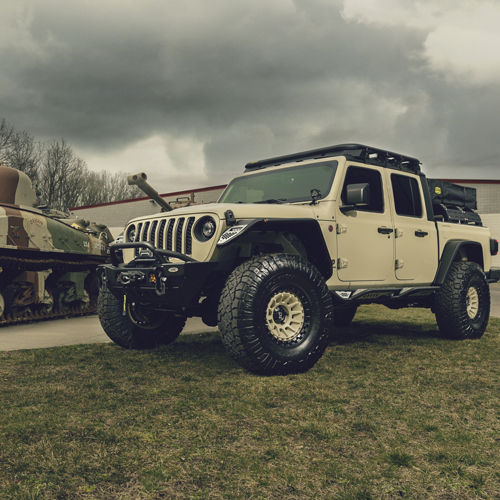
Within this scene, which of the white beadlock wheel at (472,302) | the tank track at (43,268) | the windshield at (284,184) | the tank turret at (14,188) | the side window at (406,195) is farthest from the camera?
the tank turret at (14,188)

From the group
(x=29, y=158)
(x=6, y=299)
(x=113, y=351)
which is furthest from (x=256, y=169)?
(x=29, y=158)

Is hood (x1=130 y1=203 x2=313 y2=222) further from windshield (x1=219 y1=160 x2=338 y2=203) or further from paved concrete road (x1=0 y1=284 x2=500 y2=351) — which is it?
paved concrete road (x1=0 y1=284 x2=500 y2=351)

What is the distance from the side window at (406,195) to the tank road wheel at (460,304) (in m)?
0.93

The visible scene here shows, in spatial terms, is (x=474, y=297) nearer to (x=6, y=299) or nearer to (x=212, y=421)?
(x=212, y=421)

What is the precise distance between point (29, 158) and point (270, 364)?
1750 inches

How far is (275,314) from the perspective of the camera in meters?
4.83

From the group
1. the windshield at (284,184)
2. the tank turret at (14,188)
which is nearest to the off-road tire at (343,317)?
the windshield at (284,184)

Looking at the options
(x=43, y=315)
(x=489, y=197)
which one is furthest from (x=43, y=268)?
(x=489, y=197)

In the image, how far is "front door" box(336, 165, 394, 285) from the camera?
556cm

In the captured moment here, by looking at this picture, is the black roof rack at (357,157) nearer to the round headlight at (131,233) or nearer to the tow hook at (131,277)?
the round headlight at (131,233)

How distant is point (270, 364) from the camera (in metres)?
4.58

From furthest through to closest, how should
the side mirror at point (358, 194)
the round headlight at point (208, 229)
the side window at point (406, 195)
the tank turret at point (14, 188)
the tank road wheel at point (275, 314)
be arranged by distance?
1. the tank turret at point (14, 188)
2. the side window at point (406, 195)
3. the side mirror at point (358, 194)
4. the round headlight at point (208, 229)
5. the tank road wheel at point (275, 314)

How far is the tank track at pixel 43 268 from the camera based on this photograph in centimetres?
944

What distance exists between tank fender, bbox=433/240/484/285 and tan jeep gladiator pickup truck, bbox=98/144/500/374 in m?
0.02
